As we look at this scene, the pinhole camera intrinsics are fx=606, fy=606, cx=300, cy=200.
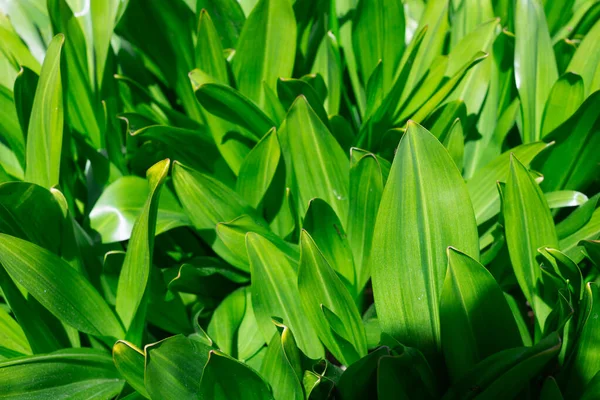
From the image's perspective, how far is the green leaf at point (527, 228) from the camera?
3.31 feet

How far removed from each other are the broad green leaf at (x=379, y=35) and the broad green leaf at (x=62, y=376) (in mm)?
905

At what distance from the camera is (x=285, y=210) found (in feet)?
4.19

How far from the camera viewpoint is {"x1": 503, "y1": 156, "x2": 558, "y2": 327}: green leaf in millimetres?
1009

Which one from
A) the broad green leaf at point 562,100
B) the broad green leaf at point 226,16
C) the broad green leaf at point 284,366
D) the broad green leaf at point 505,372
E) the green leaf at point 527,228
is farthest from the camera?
the broad green leaf at point 226,16

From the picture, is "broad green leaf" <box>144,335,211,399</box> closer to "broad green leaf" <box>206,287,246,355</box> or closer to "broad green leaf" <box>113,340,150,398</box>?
"broad green leaf" <box>113,340,150,398</box>

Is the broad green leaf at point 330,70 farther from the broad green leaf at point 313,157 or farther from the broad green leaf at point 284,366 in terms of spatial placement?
the broad green leaf at point 284,366

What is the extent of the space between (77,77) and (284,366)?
0.81 m

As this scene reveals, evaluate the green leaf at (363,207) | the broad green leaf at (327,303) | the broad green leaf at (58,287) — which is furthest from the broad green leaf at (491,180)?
the broad green leaf at (58,287)

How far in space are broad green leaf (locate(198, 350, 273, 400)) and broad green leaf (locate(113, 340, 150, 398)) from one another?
0.11 metres

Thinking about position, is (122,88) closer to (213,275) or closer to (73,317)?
(213,275)

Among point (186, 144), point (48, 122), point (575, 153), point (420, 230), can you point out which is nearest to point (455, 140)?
point (575, 153)

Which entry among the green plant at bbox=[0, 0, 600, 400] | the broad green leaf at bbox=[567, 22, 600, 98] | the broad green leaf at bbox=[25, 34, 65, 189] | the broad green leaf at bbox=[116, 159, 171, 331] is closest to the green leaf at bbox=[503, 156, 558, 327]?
the green plant at bbox=[0, 0, 600, 400]

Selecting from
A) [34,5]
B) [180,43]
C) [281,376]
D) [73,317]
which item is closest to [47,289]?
[73,317]

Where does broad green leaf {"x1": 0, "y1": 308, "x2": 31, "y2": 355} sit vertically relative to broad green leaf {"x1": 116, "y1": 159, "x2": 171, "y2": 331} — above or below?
below
